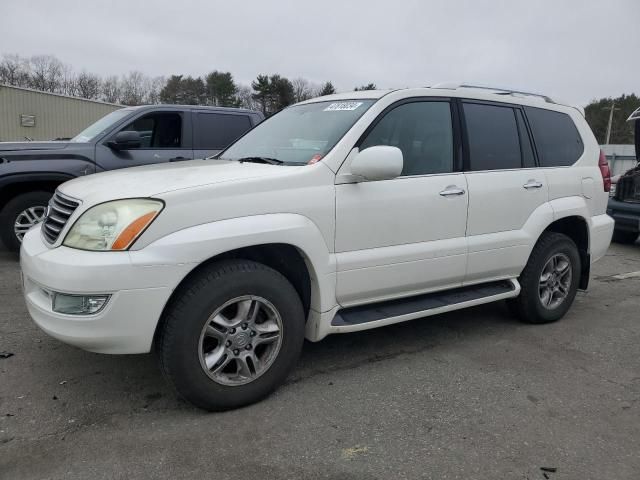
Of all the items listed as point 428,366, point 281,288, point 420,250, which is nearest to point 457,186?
point 420,250

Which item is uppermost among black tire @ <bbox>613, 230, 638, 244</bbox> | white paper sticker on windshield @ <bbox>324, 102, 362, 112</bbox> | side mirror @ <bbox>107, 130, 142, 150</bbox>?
white paper sticker on windshield @ <bbox>324, 102, 362, 112</bbox>

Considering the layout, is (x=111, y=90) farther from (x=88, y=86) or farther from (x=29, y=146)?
(x=29, y=146)

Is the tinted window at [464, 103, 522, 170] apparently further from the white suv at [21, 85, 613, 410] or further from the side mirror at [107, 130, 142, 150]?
the side mirror at [107, 130, 142, 150]

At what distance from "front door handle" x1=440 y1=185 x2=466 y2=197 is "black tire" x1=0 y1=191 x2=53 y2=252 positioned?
4.55 meters

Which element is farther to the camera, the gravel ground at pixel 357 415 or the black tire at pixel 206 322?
the black tire at pixel 206 322

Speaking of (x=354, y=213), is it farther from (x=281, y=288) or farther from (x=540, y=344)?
(x=540, y=344)

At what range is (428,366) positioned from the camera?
3535mm

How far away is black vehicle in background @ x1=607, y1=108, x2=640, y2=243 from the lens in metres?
8.23

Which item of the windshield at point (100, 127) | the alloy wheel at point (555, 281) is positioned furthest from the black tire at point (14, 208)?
the alloy wheel at point (555, 281)

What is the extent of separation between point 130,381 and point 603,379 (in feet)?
9.71

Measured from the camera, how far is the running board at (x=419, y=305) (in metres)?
3.24

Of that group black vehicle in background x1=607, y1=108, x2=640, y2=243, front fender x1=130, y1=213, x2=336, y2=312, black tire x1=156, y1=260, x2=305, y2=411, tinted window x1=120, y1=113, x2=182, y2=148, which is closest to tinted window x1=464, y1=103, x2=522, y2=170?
front fender x1=130, y1=213, x2=336, y2=312

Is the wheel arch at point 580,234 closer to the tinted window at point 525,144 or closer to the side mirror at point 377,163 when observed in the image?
the tinted window at point 525,144

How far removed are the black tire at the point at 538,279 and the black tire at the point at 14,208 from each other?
502 centimetres
